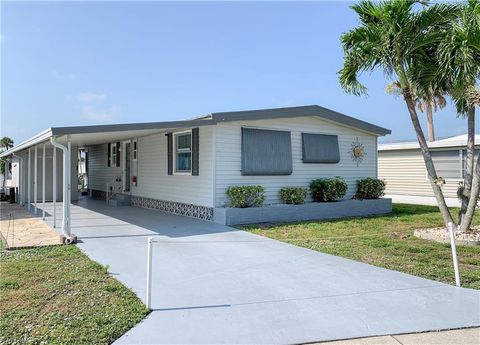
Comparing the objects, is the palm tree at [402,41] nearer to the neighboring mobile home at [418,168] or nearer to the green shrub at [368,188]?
the green shrub at [368,188]

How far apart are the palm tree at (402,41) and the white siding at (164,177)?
4.15 meters

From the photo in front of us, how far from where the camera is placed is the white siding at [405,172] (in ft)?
55.7

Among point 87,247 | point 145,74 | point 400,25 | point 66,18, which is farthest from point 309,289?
point 145,74

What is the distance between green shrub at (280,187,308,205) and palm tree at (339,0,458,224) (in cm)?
353

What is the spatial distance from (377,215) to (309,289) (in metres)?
8.13

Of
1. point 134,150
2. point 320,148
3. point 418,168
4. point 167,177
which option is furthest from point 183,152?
point 418,168

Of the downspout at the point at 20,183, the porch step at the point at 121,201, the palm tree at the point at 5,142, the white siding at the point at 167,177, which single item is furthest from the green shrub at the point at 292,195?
the palm tree at the point at 5,142

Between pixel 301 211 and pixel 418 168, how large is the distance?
907 centimetres

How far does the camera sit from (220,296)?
4.31m

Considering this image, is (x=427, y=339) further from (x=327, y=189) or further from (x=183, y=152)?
(x=183, y=152)

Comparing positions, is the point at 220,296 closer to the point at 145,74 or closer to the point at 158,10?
the point at 158,10

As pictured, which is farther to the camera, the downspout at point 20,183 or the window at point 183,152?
the downspout at point 20,183

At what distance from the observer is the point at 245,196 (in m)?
9.79

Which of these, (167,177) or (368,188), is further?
(368,188)
